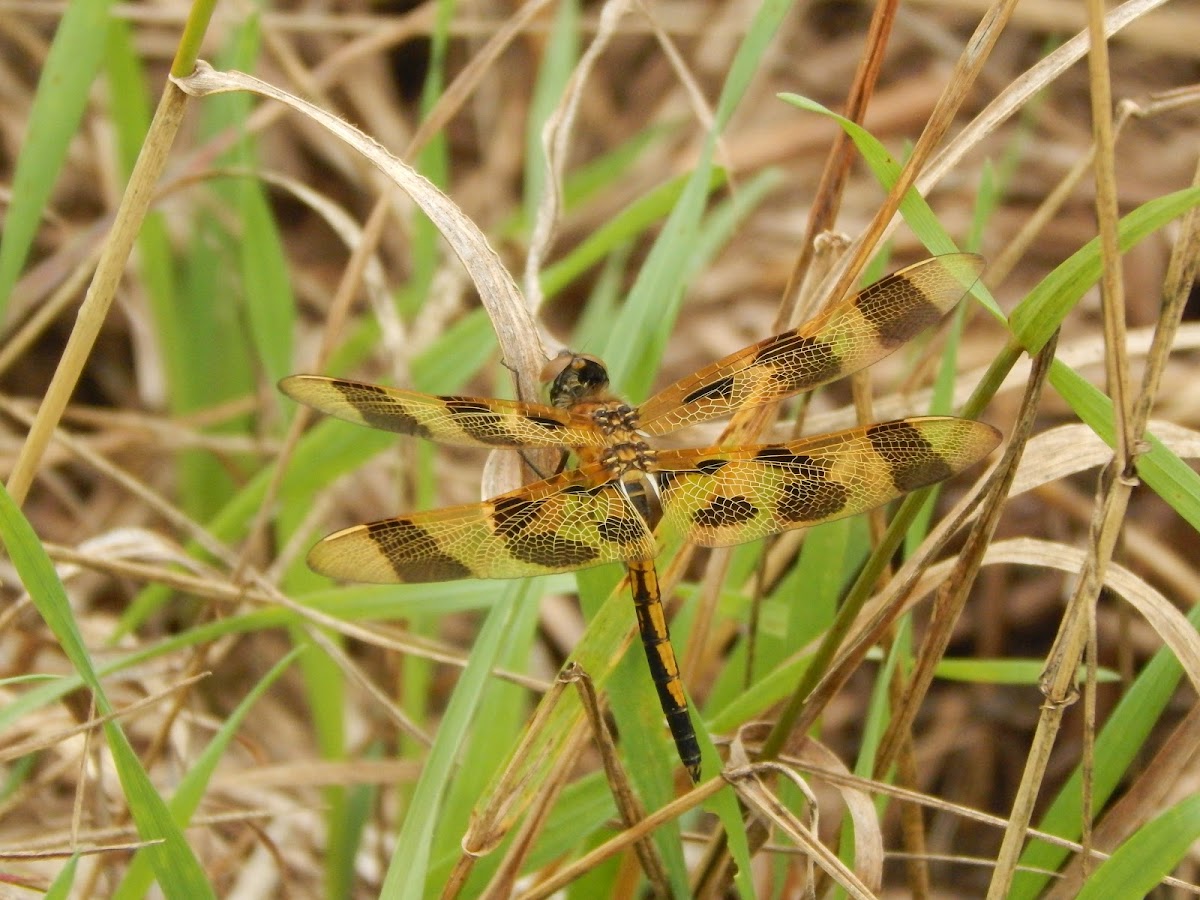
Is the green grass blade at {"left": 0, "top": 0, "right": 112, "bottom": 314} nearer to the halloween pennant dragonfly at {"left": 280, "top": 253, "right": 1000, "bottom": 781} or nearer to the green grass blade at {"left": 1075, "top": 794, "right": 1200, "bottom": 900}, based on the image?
the halloween pennant dragonfly at {"left": 280, "top": 253, "right": 1000, "bottom": 781}

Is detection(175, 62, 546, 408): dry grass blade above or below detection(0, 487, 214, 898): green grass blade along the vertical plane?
above

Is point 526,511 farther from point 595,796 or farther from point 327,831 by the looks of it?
point 327,831

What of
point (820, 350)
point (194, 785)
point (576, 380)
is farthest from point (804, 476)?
point (194, 785)

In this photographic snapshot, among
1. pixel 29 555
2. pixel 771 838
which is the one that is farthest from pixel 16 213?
pixel 771 838

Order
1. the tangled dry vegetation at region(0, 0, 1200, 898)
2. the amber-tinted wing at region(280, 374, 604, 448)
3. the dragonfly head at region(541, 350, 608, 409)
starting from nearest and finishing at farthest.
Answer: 1. the tangled dry vegetation at region(0, 0, 1200, 898)
2. the amber-tinted wing at region(280, 374, 604, 448)
3. the dragonfly head at region(541, 350, 608, 409)

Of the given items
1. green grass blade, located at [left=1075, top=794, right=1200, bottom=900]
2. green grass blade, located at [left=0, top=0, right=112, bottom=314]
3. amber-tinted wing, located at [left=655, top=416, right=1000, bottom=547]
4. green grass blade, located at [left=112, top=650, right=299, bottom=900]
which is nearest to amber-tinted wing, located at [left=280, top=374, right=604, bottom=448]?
amber-tinted wing, located at [left=655, top=416, right=1000, bottom=547]

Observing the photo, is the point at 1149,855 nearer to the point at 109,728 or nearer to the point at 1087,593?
the point at 1087,593
